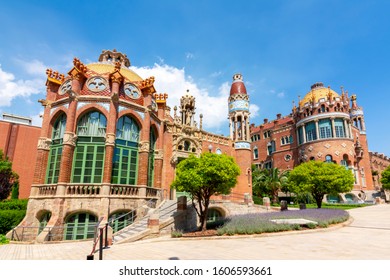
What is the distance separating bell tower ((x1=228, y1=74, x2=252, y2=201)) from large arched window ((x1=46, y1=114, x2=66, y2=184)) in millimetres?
16972

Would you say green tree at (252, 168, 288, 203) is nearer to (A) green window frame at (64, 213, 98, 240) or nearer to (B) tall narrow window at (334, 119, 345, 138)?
(B) tall narrow window at (334, 119, 345, 138)

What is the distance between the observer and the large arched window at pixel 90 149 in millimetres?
16703

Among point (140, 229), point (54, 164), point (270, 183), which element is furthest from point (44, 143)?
point (270, 183)

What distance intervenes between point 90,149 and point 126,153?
8.67 ft

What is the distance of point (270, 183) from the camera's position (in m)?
34.2

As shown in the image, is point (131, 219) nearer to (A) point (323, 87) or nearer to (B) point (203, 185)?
(B) point (203, 185)

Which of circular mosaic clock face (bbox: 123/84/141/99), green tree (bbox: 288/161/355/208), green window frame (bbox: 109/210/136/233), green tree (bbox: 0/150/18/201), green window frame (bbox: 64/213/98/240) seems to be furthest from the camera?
green tree (bbox: 0/150/18/201)

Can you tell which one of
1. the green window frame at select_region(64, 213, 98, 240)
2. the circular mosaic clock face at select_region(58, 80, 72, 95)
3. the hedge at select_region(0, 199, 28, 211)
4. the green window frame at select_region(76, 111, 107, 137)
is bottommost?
the green window frame at select_region(64, 213, 98, 240)

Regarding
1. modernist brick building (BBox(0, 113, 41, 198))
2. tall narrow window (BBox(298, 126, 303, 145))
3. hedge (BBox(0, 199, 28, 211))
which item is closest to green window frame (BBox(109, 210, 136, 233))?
hedge (BBox(0, 199, 28, 211))

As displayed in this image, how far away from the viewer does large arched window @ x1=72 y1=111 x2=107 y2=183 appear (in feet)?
54.8

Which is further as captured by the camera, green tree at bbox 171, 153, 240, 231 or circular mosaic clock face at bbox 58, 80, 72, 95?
circular mosaic clock face at bbox 58, 80, 72, 95

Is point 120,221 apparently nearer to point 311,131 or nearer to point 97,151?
point 97,151

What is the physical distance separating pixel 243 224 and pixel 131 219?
8.34 meters

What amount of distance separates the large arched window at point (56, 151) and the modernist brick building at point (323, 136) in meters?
38.7
